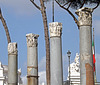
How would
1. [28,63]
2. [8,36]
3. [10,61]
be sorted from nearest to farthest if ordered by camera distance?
[28,63]
[10,61]
[8,36]

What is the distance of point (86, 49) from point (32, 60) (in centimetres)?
467

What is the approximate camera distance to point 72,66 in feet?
69.6

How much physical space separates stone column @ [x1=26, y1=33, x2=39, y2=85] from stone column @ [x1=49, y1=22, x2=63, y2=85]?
2477 millimetres

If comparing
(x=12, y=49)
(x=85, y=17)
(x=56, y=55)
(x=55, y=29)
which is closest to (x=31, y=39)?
(x=12, y=49)

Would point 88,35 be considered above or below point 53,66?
above

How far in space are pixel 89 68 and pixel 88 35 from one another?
4.00ft

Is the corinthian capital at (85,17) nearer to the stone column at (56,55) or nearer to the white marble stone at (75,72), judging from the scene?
the stone column at (56,55)

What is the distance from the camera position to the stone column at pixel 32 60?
1628 cm

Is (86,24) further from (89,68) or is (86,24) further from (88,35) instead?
(89,68)

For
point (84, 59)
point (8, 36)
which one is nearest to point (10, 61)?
point (8, 36)

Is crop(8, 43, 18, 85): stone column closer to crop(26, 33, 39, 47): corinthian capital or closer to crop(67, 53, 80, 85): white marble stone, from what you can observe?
crop(26, 33, 39, 47): corinthian capital

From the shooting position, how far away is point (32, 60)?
16406mm

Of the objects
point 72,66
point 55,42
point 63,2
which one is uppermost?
point 63,2

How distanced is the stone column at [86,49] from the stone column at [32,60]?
4.42 m
